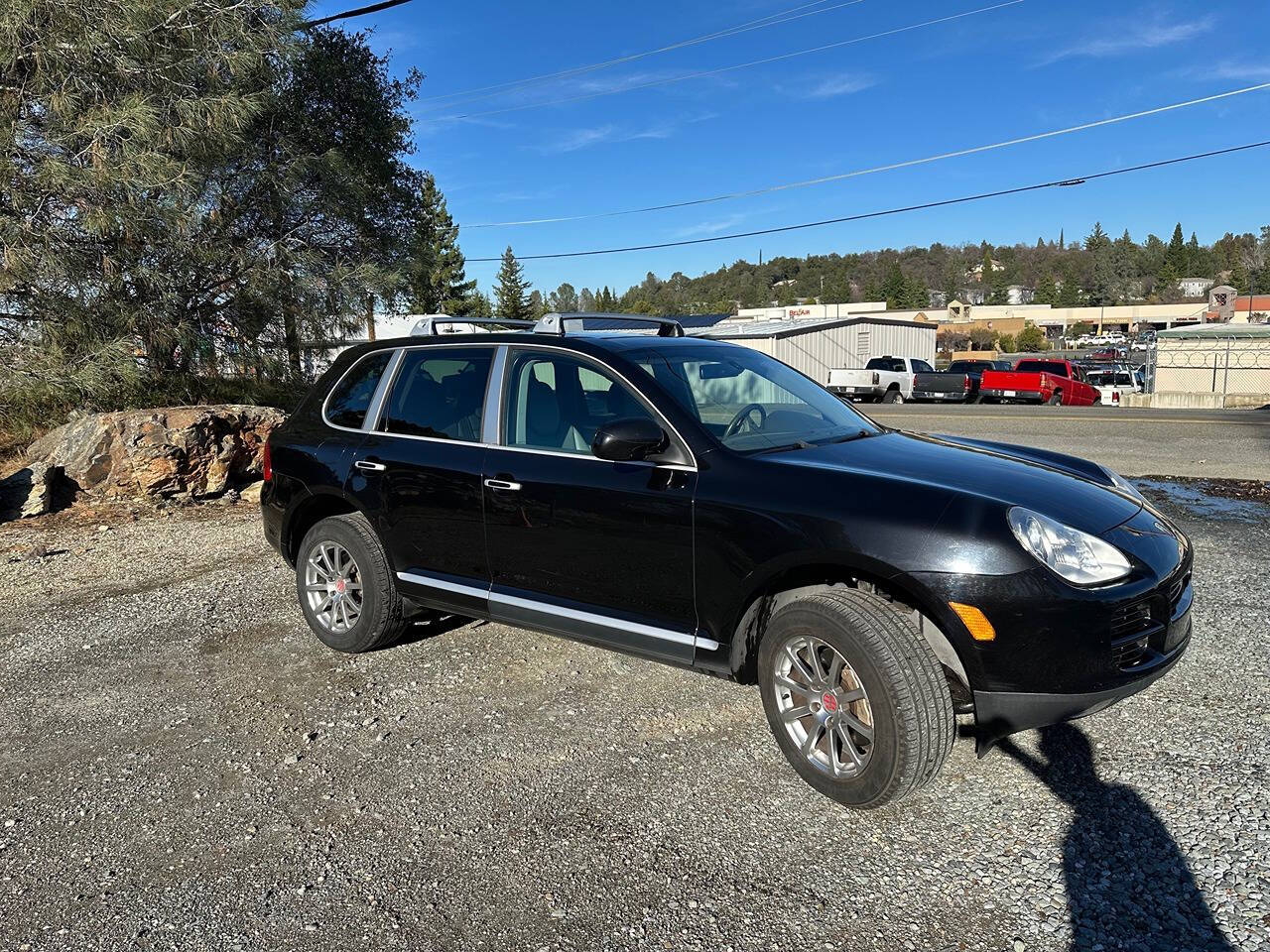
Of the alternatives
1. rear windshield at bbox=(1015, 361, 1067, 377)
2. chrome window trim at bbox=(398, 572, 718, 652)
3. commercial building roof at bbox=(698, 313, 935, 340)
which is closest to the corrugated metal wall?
commercial building roof at bbox=(698, 313, 935, 340)

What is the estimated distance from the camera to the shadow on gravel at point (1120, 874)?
2.45m

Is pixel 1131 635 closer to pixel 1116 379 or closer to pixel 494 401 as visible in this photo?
pixel 494 401

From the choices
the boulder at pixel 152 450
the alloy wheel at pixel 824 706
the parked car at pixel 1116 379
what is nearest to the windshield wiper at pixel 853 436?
the alloy wheel at pixel 824 706

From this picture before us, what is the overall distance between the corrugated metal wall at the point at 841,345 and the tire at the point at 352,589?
123 feet

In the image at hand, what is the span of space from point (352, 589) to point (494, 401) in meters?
Answer: 1.39

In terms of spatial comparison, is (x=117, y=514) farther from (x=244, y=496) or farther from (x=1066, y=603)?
(x=1066, y=603)

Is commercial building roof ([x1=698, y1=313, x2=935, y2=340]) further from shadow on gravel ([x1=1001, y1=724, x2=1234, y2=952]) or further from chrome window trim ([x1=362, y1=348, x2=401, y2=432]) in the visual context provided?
shadow on gravel ([x1=1001, y1=724, x2=1234, y2=952])

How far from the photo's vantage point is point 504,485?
4012 millimetres

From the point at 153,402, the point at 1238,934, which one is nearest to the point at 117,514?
the point at 153,402

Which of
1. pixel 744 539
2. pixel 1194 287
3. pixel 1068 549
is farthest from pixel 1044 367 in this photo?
pixel 1194 287

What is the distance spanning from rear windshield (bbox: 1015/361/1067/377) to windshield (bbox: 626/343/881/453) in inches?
1203

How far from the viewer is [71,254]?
30.1ft

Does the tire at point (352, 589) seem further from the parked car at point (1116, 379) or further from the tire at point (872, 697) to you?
the parked car at point (1116, 379)

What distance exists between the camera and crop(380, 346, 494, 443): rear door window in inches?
171
